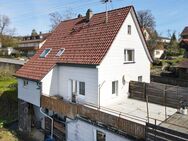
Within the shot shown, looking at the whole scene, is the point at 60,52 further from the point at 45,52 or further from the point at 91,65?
the point at 91,65

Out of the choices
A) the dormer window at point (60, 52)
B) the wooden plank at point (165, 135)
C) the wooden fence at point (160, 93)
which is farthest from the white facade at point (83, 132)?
the dormer window at point (60, 52)

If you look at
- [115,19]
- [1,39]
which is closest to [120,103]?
[115,19]

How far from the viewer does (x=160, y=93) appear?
1805 centimetres

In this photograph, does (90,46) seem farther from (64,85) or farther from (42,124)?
(42,124)

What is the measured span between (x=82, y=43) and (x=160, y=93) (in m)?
7.70

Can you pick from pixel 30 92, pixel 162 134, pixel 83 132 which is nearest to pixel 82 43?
pixel 30 92

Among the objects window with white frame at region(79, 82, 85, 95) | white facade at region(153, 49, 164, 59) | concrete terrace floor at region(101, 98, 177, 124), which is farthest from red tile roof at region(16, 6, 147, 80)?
white facade at region(153, 49, 164, 59)

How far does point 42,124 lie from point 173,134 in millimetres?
13539

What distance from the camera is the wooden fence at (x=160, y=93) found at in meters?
17.0

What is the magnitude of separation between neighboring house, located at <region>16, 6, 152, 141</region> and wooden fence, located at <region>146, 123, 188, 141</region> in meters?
3.81

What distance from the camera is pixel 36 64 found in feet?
70.5

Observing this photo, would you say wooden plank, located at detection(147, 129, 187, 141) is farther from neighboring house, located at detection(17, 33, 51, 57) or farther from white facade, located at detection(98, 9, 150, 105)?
neighboring house, located at detection(17, 33, 51, 57)

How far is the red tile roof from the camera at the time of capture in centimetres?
1783

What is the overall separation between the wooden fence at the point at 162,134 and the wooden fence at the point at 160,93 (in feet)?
18.6
